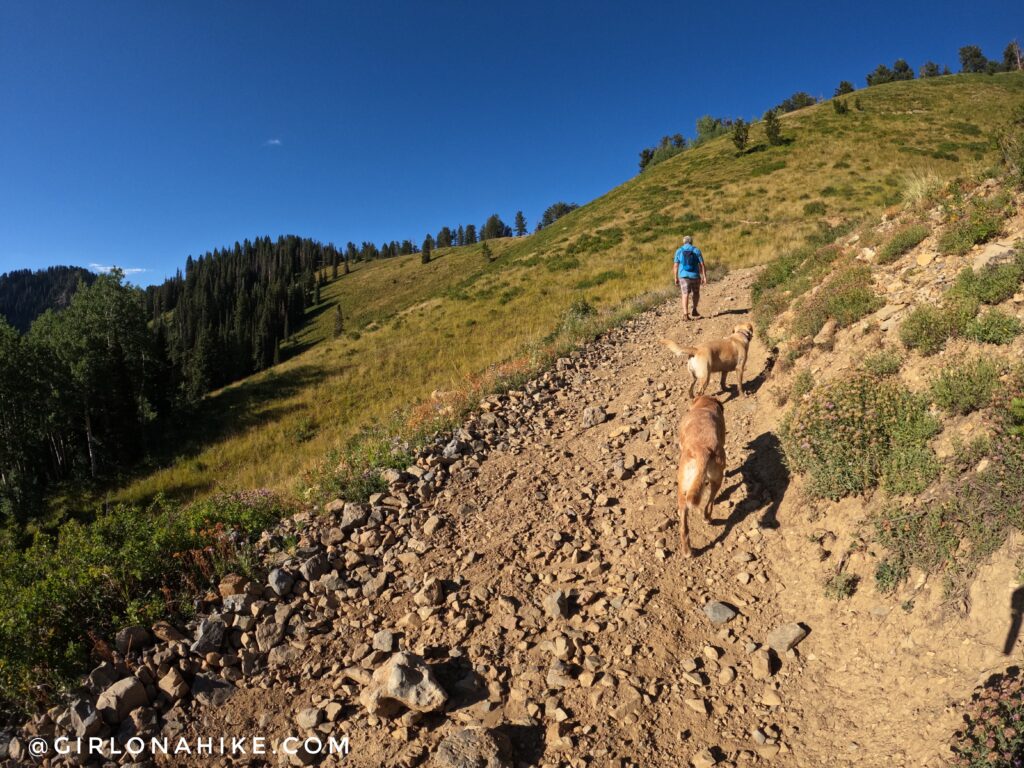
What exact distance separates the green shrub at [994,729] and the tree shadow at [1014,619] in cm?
23


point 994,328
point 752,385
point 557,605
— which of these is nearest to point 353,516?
point 557,605

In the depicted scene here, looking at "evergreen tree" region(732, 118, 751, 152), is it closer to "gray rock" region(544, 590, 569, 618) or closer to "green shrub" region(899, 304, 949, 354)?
"green shrub" region(899, 304, 949, 354)

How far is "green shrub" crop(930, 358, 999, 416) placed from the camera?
3941 mm

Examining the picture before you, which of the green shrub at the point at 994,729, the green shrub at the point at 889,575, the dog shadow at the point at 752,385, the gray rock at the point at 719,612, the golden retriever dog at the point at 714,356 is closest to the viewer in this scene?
the green shrub at the point at 994,729

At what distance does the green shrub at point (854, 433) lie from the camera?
428cm

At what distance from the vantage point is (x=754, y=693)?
126 inches

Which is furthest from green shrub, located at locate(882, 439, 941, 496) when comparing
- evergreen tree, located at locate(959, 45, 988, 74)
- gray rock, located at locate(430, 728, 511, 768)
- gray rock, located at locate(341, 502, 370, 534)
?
evergreen tree, located at locate(959, 45, 988, 74)

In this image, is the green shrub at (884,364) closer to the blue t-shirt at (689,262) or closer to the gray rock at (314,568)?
the gray rock at (314,568)

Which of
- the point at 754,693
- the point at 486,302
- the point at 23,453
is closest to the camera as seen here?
the point at 754,693

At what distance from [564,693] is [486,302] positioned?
78.2 feet

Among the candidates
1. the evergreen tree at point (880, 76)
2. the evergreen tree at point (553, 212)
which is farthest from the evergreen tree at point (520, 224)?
the evergreen tree at point (880, 76)

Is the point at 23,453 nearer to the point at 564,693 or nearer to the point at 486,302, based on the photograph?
the point at 486,302

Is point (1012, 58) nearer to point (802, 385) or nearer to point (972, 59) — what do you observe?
point (972, 59)

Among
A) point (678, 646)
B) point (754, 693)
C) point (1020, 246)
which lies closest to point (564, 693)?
point (678, 646)
